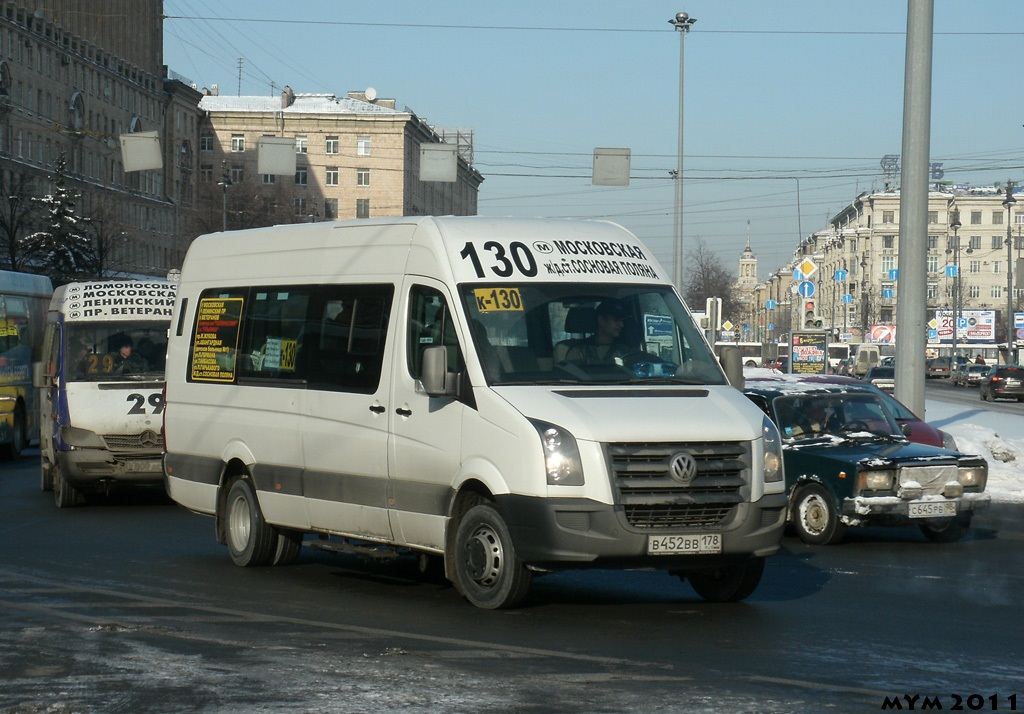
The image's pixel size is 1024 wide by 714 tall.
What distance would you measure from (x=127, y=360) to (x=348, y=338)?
820 centimetres

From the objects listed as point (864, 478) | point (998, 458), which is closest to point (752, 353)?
point (998, 458)

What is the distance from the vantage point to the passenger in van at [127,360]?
1845 centimetres

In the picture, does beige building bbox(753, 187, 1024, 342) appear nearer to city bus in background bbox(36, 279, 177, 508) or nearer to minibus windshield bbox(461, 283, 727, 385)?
city bus in background bbox(36, 279, 177, 508)

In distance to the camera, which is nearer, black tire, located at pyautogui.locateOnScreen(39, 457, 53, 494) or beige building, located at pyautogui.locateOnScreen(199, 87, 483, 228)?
black tire, located at pyautogui.locateOnScreen(39, 457, 53, 494)

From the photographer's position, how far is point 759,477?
9.51 meters

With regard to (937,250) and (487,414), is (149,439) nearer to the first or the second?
(487,414)

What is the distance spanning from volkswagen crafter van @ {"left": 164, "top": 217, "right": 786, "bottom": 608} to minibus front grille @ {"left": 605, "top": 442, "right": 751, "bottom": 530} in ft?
0.04

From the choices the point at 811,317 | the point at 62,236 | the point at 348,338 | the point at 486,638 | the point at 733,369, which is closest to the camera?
the point at 486,638

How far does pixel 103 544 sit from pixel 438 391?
550cm

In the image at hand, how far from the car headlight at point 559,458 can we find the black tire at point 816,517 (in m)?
5.57

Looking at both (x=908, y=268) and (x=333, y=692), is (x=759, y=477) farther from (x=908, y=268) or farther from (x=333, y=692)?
(x=908, y=268)

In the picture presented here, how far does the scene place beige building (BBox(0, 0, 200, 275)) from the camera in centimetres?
7812

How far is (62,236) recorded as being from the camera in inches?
2566

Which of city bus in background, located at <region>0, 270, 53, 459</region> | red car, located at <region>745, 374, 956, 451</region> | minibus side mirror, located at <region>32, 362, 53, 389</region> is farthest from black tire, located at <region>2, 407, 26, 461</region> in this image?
red car, located at <region>745, 374, 956, 451</region>
